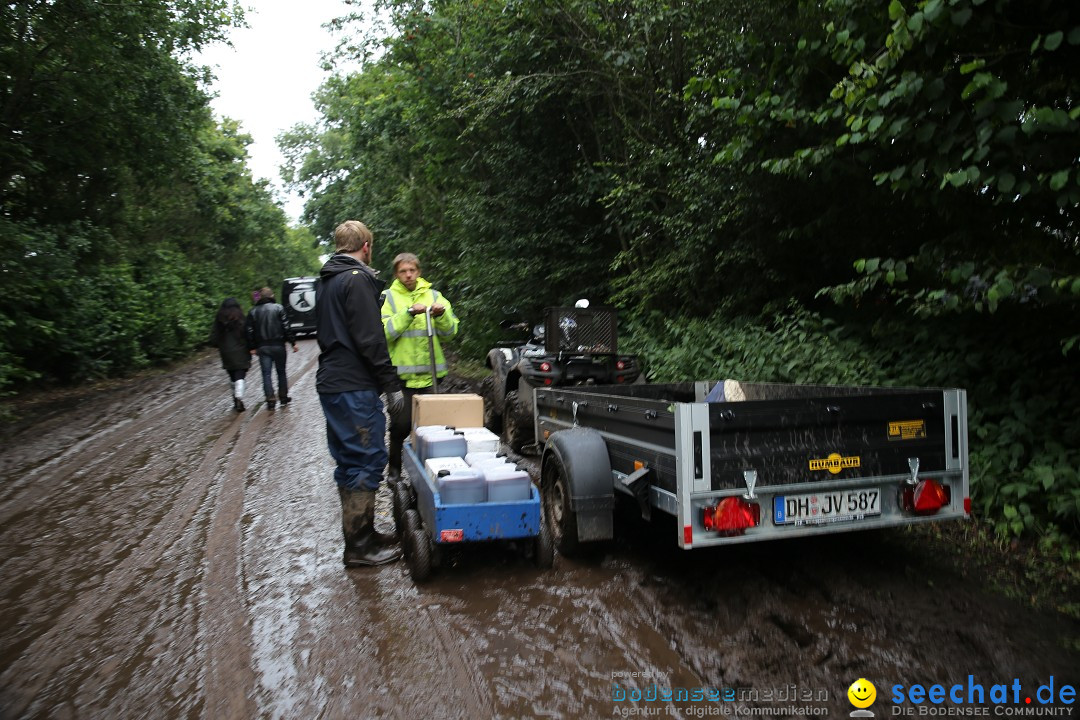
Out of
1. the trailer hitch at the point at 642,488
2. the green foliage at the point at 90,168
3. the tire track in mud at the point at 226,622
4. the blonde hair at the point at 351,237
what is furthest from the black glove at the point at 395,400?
the green foliage at the point at 90,168

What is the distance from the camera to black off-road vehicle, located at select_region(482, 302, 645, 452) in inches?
311

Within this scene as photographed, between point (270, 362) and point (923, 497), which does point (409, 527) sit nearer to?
point (923, 497)

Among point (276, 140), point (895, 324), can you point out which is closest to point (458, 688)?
point (895, 324)

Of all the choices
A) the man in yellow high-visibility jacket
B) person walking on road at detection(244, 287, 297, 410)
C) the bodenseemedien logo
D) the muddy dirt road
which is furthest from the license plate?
person walking on road at detection(244, 287, 297, 410)

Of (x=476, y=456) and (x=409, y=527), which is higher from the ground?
(x=476, y=456)

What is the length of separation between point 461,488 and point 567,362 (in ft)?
12.2

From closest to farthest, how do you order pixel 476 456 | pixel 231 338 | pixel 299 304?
pixel 476 456 → pixel 231 338 → pixel 299 304

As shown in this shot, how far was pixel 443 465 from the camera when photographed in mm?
4637

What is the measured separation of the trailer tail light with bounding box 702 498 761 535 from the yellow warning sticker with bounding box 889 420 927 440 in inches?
39.9

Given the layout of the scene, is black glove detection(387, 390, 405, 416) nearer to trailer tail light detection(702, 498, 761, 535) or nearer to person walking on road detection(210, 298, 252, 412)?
trailer tail light detection(702, 498, 761, 535)

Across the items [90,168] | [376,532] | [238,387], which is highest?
[90,168]

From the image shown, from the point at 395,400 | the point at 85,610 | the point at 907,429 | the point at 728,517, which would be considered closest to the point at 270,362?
the point at 395,400

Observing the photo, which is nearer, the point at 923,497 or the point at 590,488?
the point at 923,497

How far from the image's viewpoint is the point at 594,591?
4.38 m
